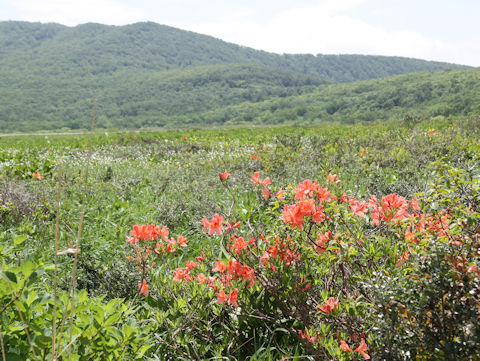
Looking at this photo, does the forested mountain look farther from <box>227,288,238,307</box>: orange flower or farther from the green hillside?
<box>227,288,238,307</box>: orange flower

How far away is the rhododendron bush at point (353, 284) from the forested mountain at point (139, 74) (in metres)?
41.9

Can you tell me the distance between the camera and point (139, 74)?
12788cm

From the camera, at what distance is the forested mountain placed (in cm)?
8531

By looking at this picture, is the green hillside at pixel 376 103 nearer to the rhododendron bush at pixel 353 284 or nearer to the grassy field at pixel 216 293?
the grassy field at pixel 216 293

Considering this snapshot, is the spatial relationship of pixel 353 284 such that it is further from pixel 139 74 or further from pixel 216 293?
pixel 139 74

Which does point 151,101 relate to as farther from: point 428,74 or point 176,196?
point 176,196

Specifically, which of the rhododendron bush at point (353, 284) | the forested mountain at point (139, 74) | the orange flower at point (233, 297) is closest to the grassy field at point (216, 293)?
the rhododendron bush at point (353, 284)

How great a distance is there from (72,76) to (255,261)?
131 meters

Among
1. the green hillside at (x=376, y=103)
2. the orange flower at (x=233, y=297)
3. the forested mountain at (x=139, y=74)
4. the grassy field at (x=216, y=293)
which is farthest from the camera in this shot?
the forested mountain at (x=139, y=74)

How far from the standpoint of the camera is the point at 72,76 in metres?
115

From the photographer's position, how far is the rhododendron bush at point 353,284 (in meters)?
1.34

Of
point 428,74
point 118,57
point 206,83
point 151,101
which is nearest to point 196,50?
point 118,57

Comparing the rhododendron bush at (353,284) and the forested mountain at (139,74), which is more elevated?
the forested mountain at (139,74)

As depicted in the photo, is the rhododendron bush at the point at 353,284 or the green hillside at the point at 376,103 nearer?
the rhododendron bush at the point at 353,284
